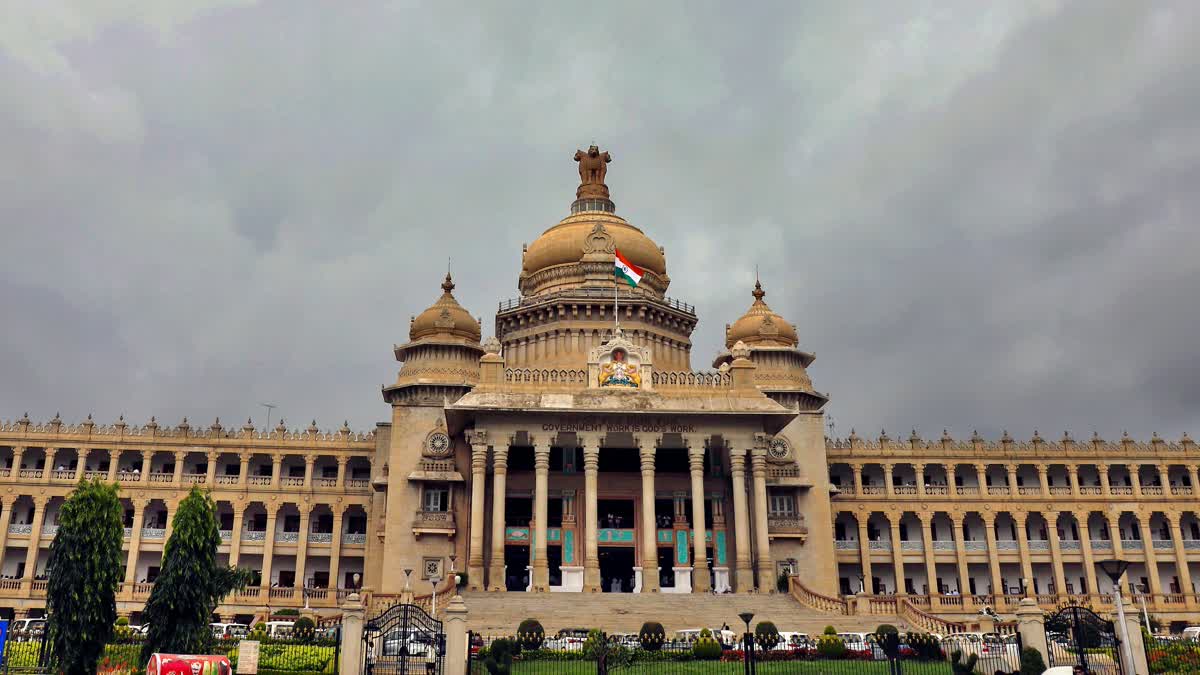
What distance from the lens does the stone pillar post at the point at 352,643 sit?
24906 millimetres

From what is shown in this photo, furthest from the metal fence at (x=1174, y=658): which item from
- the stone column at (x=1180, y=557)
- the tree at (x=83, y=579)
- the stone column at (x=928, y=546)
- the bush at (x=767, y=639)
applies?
the stone column at (x=1180, y=557)

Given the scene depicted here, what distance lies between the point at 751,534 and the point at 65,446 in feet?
143

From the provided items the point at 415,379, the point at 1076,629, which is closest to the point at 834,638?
the point at 1076,629

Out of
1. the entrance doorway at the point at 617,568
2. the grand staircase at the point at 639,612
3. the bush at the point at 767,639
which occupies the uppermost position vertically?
the entrance doorway at the point at 617,568

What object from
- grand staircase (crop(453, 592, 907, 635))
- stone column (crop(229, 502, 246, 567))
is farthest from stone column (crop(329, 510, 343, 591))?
grand staircase (crop(453, 592, 907, 635))

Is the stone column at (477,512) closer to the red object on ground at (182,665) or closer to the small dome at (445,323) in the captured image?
the small dome at (445,323)

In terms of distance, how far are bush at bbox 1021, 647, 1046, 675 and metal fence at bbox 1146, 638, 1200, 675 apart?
4.21 m

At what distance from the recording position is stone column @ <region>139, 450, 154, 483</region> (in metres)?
61.1

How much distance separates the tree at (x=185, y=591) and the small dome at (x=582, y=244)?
1482 inches

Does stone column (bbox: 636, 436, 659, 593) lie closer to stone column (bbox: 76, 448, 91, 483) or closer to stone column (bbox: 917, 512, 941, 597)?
stone column (bbox: 917, 512, 941, 597)

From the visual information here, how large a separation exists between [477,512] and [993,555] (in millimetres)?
36299

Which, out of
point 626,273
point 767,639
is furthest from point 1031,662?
point 626,273

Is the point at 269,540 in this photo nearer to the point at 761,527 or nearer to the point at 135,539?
the point at 135,539

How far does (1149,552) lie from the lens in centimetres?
6259
